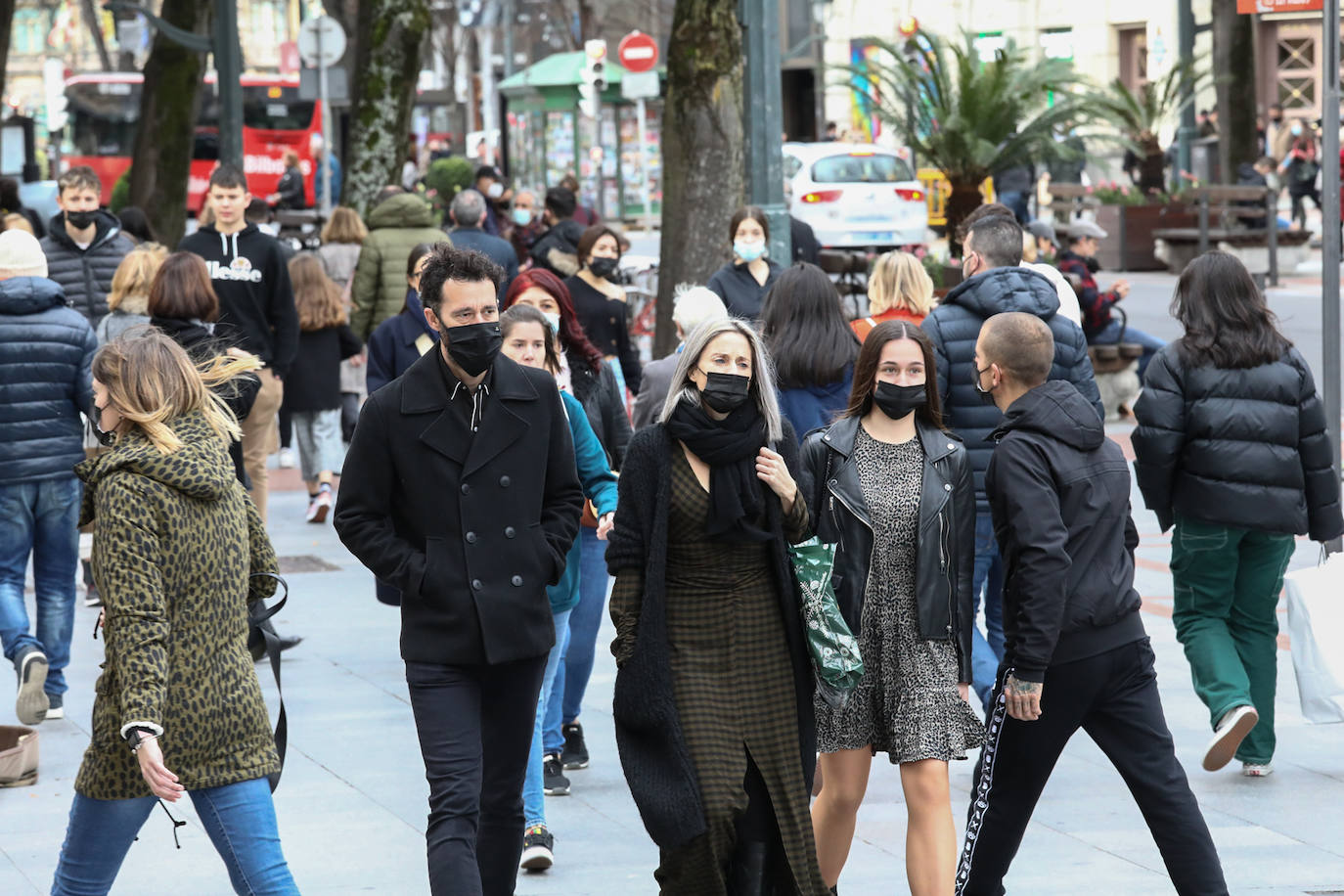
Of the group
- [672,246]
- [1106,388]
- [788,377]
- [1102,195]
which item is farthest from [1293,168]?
[788,377]

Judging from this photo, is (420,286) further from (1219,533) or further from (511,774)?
(1219,533)

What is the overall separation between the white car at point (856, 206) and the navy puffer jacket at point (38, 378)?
20.0m

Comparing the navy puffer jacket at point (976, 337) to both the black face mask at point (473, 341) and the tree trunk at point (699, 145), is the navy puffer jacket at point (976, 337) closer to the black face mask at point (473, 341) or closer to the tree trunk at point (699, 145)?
the black face mask at point (473, 341)

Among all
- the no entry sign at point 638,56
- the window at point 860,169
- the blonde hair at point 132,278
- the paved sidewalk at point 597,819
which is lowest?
the paved sidewalk at point 597,819

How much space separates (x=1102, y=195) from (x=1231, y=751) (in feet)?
73.1

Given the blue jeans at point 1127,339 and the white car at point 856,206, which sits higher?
the white car at point 856,206

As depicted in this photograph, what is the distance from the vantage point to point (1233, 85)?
1057 inches

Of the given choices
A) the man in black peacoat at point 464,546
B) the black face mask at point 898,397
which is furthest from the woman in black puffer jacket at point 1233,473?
the man in black peacoat at point 464,546

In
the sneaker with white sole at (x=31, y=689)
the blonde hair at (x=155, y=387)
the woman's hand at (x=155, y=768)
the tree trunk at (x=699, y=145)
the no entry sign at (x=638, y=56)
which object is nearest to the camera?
the woman's hand at (x=155, y=768)

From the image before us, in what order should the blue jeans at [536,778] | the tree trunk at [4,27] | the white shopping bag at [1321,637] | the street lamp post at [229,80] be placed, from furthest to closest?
1. the tree trunk at [4,27]
2. the street lamp post at [229,80]
3. the white shopping bag at [1321,637]
4. the blue jeans at [536,778]

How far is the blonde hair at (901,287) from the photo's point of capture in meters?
7.89

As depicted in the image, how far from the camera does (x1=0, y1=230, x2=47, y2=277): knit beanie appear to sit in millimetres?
7441

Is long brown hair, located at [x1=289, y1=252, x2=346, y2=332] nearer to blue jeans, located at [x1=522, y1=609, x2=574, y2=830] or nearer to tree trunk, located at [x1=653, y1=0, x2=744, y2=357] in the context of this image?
tree trunk, located at [x1=653, y1=0, x2=744, y2=357]

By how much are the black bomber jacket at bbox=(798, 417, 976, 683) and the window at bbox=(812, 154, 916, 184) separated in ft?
75.6
